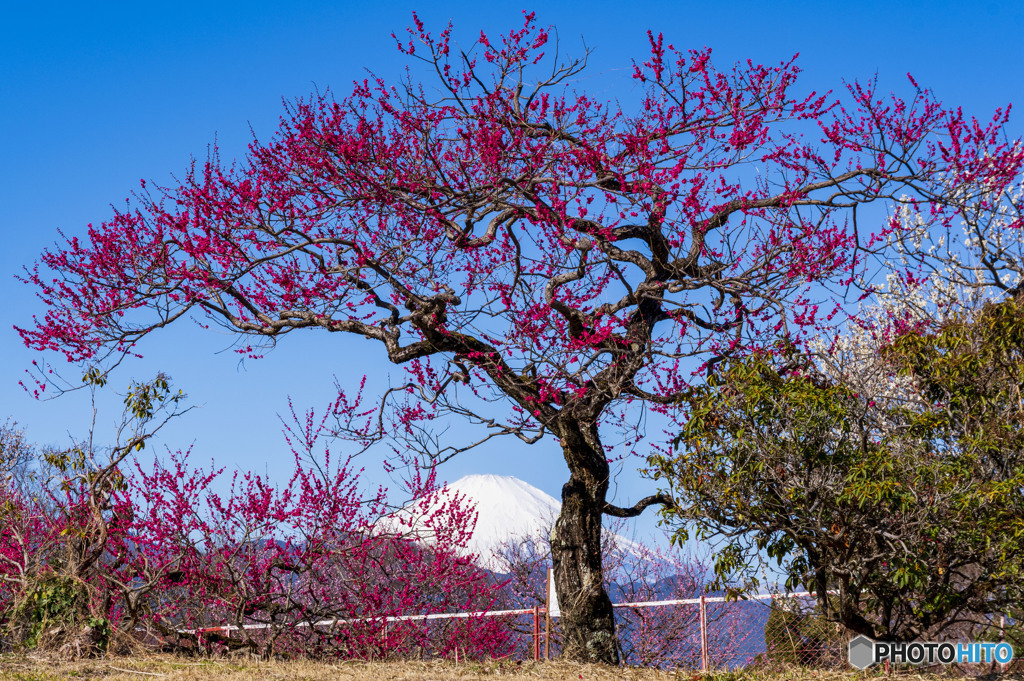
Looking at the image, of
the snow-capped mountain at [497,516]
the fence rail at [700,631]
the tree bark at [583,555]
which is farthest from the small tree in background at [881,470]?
the snow-capped mountain at [497,516]

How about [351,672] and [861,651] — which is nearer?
[351,672]

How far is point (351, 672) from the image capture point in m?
5.68

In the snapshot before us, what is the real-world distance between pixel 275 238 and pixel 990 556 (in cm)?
623

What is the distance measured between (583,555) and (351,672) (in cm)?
260

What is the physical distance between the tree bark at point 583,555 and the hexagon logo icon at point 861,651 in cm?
210

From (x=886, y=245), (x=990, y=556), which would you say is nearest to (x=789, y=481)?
(x=990, y=556)

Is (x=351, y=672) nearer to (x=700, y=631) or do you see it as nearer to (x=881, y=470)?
(x=881, y=470)

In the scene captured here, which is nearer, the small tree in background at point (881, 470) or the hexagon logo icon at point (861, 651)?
the small tree in background at point (881, 470)

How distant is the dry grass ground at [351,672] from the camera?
208 inches

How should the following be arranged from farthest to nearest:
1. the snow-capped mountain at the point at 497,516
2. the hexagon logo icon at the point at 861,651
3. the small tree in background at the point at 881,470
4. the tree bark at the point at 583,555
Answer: the snow-capped mountain at the point at 497,516, the tree bark at the point at 583,555, the hexagon logo icon at the point at 861,651, the small tree in background at the point at 881,470

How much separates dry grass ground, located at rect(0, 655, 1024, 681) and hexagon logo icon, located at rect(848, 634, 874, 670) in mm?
536

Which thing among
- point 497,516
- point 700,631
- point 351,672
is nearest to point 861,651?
point 700,631

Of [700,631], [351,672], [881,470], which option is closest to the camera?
[881,470]

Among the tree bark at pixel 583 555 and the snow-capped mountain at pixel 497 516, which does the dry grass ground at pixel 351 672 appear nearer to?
the tree bark at pixel 583 555
